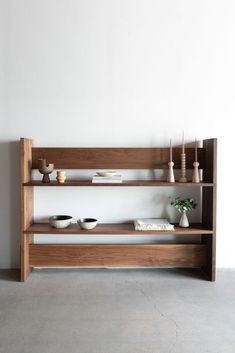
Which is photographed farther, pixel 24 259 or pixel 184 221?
pixel 184 221

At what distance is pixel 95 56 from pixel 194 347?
2.31 metres

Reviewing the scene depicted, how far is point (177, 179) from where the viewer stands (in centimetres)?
293

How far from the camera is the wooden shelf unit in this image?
8.64 feet

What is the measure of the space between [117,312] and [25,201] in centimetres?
111

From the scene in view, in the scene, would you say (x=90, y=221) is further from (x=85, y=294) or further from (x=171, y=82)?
(x=171, y=82)

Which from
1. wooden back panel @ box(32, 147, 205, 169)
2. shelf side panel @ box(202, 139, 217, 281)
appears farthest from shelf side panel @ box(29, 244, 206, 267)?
wooden back panel @ box(32, 147, 205, 169)

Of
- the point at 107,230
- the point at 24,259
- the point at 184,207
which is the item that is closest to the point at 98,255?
the point at 107,230

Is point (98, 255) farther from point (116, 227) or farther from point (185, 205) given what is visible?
point (185, 205)

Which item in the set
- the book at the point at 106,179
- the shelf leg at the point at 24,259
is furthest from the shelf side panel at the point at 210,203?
the shelf leg at the point at 24,259

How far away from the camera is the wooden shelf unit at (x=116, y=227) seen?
2.63m

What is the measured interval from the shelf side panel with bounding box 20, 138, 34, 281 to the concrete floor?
0.51 feet

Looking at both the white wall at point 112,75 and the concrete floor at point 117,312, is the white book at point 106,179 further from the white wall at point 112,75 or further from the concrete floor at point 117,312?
the concrete floor at point 117,312

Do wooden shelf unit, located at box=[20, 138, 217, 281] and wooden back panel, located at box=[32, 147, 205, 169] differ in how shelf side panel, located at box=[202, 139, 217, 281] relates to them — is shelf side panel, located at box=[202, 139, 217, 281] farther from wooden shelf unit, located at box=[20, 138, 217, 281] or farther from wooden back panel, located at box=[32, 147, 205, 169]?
wooden back panel, located at box=[32, 147, 205, 169]

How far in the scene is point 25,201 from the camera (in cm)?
265
